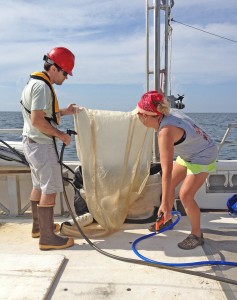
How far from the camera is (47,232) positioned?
141 inches

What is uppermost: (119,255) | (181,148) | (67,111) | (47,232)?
(67,111)

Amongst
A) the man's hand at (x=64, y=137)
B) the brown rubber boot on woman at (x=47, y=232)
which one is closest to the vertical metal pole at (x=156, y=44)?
the man's hand at (x=64, y=137)

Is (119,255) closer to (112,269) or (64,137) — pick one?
(112,269)

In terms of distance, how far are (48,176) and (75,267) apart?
0.96 metres

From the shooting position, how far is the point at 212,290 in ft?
9.05

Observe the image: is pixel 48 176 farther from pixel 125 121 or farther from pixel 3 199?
pixel 3 199

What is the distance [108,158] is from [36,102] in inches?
44.6

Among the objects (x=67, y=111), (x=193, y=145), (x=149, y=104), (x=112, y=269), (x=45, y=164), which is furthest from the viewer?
(x=67, y=111)

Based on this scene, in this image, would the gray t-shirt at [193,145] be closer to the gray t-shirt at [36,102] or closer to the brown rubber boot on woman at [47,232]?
the gray t-shirt at [36,102]

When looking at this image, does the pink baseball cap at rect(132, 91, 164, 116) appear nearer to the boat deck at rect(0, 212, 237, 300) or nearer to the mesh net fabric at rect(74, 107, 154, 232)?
the mesh net fabric at rect(74, 107, 154, 232)

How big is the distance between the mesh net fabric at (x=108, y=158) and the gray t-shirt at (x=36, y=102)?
1.83 feet

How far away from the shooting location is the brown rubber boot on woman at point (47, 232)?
3.59 meters

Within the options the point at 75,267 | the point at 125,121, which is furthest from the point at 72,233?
the point at 125,121

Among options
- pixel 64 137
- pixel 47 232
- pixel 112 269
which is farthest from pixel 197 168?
pixel 47 232
